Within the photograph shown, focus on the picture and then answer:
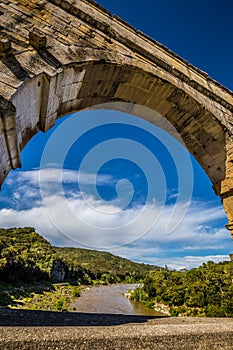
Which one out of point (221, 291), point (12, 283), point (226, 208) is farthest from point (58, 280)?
point (226, 208)

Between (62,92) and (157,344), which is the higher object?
(62,92)

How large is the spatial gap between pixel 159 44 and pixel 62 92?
2703 mm

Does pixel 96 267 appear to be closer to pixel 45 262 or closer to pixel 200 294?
pixel 45 262

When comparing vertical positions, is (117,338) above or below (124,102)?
below

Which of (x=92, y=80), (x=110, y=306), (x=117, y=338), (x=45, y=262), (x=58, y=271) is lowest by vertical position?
(x=110, y=306)

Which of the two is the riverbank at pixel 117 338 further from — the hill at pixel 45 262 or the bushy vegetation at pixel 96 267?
the bushy vegetation at pixel 96 267

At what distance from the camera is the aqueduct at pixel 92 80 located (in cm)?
238

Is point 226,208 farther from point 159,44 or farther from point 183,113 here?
point 159,44

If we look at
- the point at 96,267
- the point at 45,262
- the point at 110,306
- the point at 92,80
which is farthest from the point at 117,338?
the point at 96,267

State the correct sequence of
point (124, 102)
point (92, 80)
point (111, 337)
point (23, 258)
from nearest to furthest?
point (111, 337)
point (92, 80)
point (124, 102)
point (23, 258)

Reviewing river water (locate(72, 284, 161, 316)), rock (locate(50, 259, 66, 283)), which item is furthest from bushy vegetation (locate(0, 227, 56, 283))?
river water (locate(72, 284, 161, 316))

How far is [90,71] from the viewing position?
324 cm

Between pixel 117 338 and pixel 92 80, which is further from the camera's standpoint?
pixel 92 80

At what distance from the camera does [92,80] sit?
3424mm
